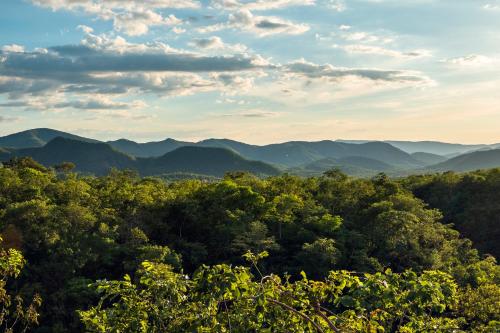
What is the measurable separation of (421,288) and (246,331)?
2.94 meters

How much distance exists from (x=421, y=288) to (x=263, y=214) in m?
36.3

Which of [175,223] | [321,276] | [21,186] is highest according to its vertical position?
[21,186]

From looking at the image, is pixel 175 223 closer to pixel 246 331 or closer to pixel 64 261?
pixel 64 261

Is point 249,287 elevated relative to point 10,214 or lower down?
elevated

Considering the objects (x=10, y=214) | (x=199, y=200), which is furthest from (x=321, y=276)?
(x=10, y=214)

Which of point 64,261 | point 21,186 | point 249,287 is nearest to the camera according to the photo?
point 249,287

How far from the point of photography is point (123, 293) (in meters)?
7.34

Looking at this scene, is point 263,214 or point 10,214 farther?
point 263,214

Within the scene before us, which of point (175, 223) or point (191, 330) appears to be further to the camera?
point (175, 223)

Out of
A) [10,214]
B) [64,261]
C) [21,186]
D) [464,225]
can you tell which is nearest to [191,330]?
[64,261]

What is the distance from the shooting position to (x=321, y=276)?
3550 centimetres

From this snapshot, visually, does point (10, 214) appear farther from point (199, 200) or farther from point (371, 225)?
point (371, 225)

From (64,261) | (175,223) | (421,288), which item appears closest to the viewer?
(421,288)

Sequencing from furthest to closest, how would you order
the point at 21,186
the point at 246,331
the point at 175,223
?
the point at 175,223, the point at 21,186, the point at 246,331
